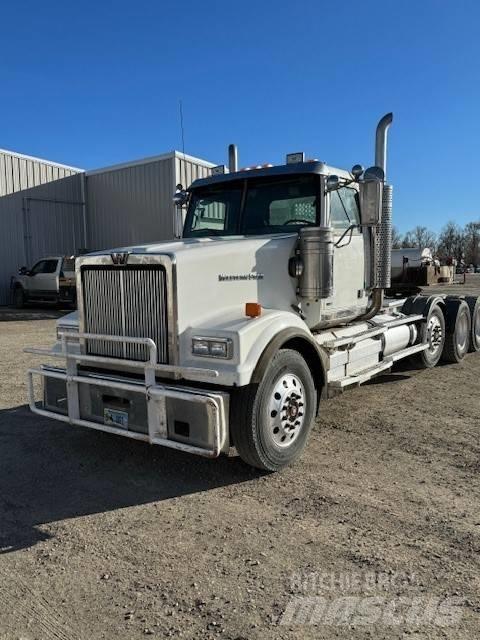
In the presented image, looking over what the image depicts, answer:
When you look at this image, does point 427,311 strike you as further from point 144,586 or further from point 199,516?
point 144,586

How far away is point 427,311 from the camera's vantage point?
26.6ft

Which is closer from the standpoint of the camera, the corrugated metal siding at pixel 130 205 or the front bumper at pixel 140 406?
the front bumper at pixel 140 406

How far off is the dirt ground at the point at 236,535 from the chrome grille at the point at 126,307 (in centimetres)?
102

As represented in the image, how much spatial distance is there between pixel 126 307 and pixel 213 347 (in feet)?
2.77

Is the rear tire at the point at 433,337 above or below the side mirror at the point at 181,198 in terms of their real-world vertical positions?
below

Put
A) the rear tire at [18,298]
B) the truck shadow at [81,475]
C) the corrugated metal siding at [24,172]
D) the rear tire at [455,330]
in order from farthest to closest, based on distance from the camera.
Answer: the corrugated metal siding at [24,172]
the rear tire at [18,298]
the rear tire at [455,330]
the truck shadow at [81,475]

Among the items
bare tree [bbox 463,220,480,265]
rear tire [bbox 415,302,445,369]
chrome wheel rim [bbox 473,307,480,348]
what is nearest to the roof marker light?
rear tire [bbox 415,302,445,369]

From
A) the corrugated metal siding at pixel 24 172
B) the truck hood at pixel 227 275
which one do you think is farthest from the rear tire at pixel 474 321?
the corrugated metal siding at pixel 24 172

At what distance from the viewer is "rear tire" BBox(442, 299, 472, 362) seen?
28.5 ft

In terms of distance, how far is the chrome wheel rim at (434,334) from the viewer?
8305mm

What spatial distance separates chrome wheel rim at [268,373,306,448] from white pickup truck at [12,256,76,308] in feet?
49.1

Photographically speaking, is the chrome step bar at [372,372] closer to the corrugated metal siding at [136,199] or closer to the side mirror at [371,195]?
the side mirror at [371,195]

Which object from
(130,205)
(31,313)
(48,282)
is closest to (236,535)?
(31,313)

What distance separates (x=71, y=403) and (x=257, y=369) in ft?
5.31
